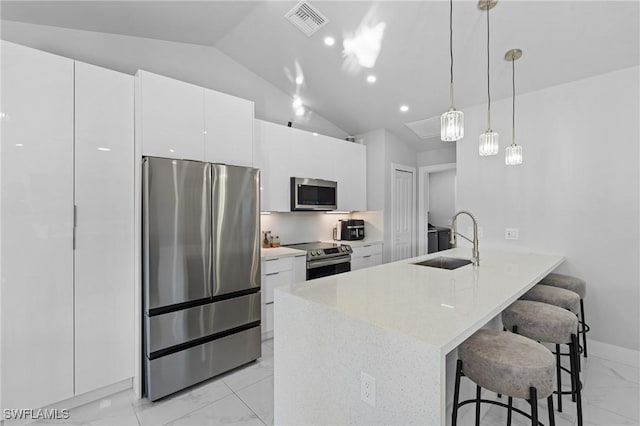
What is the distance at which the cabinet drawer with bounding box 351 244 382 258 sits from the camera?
4.04 m

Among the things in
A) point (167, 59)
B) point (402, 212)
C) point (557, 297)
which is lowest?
point (557, 297)

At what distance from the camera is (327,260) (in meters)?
3.59

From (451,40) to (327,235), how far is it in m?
2.90

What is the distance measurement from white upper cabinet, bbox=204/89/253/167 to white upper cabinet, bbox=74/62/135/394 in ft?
1.88

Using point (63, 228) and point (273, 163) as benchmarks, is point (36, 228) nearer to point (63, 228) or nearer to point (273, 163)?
point (63, 228)

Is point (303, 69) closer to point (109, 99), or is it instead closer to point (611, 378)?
point (109, 99)

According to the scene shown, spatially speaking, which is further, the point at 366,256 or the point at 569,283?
the point at 366,256

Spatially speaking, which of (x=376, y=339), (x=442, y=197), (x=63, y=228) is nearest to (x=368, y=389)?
(x=376, y=339)

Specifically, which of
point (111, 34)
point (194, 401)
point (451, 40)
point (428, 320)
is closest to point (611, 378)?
point (428, 320)

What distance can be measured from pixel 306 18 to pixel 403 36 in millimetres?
889

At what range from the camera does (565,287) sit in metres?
2.57

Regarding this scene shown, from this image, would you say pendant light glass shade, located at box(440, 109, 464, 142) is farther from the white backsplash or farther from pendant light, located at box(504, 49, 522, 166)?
the white backsplash

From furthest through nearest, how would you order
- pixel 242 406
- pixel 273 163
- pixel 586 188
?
pixel 273 163, pixel 586 188, pixel 242 406

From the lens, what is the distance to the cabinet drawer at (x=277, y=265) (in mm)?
3010
